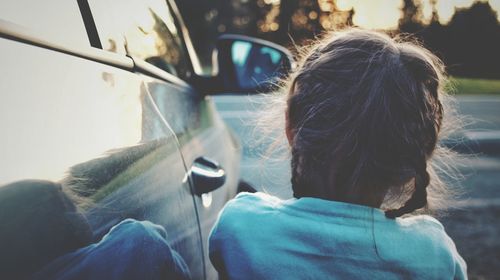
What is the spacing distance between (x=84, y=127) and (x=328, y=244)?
2.01 ft

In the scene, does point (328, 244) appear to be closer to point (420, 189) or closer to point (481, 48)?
point (420, 189)

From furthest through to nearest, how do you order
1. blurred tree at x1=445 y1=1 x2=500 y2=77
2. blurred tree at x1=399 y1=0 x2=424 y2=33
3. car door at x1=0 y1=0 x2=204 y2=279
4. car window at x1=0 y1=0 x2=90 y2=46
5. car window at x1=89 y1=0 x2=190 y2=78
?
blurred tree at x1=445 y1=1 x2=500 y2=77 → blurred tree at x1=399 y1=0 x2=424 y2=33 → car window at x1=89 y1=0 x2=190 y2=78 → car window at x1=0 y1=0 x2=90 y2=46 → car door at x1=0 y1=0 x2=204 y2=279

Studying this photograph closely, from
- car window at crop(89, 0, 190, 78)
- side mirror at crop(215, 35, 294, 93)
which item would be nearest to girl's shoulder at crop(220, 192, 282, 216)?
car window at crop(89, 0, 190, 78)

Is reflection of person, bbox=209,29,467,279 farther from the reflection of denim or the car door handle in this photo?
the car door handle

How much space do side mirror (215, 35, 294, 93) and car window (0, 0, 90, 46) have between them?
69.1 inches

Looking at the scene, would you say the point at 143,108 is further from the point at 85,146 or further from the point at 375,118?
the point at 375,118

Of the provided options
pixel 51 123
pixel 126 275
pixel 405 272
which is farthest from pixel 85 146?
pixel 405 272

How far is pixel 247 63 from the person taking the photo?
3.08 meters

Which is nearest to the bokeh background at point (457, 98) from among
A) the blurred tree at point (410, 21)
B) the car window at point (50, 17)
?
the blurred tree at point (410, 21)

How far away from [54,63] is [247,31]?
45.5m

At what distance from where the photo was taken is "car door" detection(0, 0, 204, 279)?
818 mm

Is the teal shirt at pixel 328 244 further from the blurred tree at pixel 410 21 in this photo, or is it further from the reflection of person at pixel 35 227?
the blurred tree at pixel 410 21

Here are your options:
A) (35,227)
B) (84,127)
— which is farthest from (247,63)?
(35,227)

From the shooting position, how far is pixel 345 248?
117 centimetres
